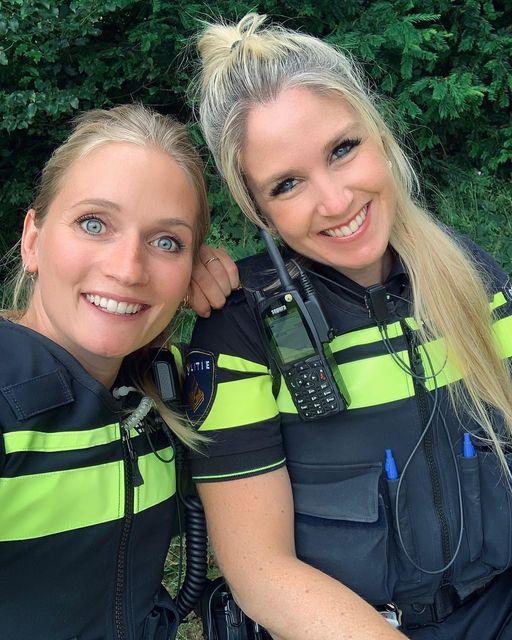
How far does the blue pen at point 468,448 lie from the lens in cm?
198

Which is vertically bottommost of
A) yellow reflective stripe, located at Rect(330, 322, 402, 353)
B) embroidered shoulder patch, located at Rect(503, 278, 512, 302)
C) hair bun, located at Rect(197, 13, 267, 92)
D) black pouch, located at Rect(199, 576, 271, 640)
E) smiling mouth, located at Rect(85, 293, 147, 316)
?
black pouch, located at Rect(199, 576, 271, 640)

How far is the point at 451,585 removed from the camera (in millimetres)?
2031

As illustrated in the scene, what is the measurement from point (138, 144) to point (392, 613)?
161 centimetres

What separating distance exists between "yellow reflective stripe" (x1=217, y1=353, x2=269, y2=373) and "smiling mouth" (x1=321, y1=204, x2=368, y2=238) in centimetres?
47

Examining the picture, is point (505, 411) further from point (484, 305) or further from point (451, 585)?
point (451, 585)

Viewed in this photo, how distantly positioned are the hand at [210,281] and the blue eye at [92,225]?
1.27 ft

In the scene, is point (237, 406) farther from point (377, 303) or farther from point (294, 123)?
point (294, 123)

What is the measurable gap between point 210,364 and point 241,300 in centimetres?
24

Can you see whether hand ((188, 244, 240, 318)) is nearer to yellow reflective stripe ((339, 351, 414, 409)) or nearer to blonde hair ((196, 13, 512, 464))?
blonde hair ((196, 13, 512, 464))

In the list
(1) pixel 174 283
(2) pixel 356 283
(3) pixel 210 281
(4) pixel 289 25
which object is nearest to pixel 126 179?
(1) pixel 174 283

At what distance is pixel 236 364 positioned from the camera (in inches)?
76.0

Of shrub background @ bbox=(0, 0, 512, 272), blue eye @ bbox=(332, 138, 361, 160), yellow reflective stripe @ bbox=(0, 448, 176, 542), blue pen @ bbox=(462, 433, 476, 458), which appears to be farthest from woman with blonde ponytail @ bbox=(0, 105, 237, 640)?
shrub background @ bbox=(0, 0, 512, 272)

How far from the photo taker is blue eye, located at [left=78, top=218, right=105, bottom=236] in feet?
5.77

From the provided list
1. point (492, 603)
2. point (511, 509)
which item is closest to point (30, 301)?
point (511, 509)
